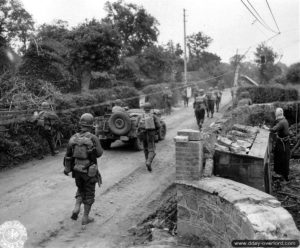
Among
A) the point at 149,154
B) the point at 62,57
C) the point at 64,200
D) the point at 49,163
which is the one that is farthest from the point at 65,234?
the point at 62,57

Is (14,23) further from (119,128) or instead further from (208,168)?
(208,168)

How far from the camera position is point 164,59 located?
3525cm

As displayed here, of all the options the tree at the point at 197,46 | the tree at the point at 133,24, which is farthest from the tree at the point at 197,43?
the tree at the point at 133,24

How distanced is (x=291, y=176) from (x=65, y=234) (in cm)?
654

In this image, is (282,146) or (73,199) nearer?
(73,199)

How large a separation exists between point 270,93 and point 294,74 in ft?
49.4

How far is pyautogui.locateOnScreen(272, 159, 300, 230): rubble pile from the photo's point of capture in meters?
6.95

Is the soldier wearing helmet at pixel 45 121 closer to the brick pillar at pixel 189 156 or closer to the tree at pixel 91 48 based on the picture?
the brick pillar at pixel 189 156

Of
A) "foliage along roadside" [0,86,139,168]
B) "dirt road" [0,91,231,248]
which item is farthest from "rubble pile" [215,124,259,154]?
"foliage along roadside" [0,86,139,168]

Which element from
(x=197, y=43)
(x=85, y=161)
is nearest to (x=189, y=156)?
(x=85, y=161)

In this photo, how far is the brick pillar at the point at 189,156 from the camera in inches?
215

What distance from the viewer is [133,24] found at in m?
37.4

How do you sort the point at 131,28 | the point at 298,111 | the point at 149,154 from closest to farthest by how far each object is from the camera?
the point at 149,154, the point at 298,111, the point at 131,28

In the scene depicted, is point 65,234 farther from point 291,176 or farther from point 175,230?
point 291,176
